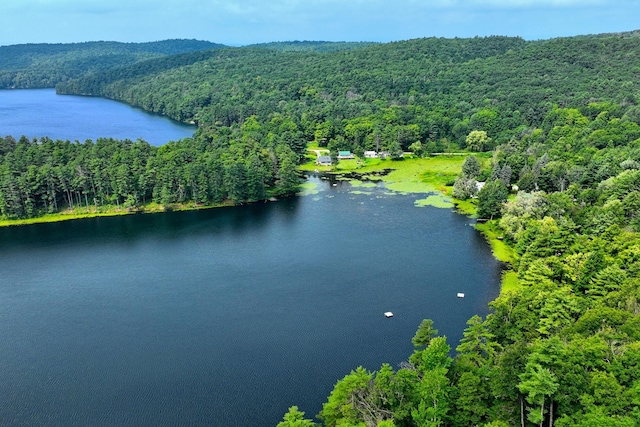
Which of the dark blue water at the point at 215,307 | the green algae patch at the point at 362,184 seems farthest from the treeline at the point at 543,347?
the green algae patch at the point at 362,184

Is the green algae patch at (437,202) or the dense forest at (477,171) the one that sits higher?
the dense forest at (477,171)

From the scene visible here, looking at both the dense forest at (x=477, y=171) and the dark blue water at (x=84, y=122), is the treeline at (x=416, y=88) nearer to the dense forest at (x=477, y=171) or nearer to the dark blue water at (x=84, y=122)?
the dense forest at (x=477, y=171)

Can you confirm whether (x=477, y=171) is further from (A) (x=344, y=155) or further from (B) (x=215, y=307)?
(B) (x=215, y=307)

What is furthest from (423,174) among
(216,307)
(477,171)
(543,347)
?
(543,347)

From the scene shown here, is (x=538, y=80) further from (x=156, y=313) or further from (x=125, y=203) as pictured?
(x=156, y=313)

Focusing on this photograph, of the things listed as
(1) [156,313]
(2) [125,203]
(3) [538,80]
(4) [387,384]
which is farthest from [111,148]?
(3) [538,80]

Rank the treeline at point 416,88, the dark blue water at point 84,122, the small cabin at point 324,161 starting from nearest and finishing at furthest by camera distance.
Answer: the small cabin at point 324,161, the treeline at point 416,88, the dark blue water at point 84,122

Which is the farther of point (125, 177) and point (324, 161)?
point (324, 161)
